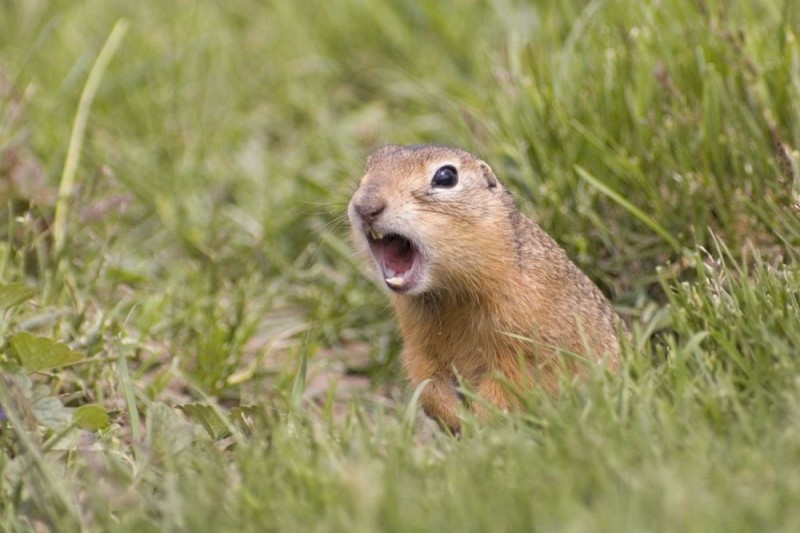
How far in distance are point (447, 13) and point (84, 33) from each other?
2.28 meters

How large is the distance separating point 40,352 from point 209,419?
2.09 ft

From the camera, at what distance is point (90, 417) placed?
3.78m

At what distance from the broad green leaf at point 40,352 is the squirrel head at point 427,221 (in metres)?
1.03

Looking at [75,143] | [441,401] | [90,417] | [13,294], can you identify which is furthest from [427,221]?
[75,143]

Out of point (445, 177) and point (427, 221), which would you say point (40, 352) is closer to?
point (427, 221)

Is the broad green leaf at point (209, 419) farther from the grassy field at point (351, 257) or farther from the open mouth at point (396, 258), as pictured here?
the open mouth at point (396, 258)

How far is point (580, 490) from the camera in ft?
9.04

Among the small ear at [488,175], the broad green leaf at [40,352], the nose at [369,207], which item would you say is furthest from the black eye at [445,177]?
the broad green leaf at [40,352]

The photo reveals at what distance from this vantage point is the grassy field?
115 inches

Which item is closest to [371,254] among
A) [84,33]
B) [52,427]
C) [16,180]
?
[52,427]

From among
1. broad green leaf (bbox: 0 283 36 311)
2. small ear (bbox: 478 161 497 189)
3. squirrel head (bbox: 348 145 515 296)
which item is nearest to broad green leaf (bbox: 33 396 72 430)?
broad green leaf (bbox: 0 283 36 311)

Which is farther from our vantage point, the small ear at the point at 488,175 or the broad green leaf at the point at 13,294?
the small ear at the point at 488,175

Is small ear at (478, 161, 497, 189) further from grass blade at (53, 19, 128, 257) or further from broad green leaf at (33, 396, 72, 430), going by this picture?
grass blade at (53, 19, 128, 257)

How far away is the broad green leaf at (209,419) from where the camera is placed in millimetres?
3764
